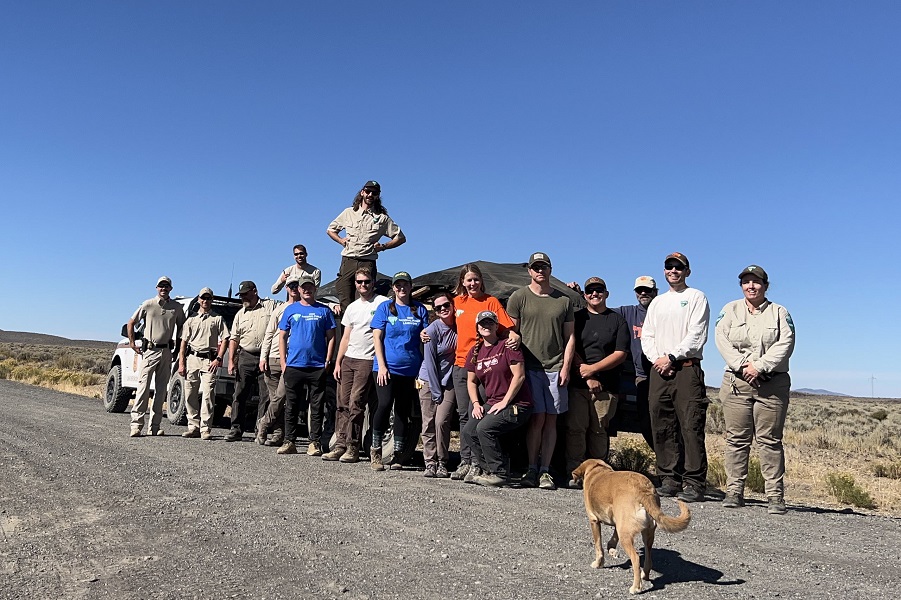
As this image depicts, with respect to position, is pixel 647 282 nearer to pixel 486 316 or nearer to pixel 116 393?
pixel 486 316

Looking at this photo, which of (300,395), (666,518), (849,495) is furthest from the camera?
(300,395)

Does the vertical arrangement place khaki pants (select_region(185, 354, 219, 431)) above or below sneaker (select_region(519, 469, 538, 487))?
above

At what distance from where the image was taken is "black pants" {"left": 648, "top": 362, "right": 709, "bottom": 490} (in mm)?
6582

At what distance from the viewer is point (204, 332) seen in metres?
10.2

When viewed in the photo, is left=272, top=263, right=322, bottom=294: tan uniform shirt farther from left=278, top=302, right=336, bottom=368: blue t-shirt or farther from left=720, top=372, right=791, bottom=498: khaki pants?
left=720, top=372, right=791, bottom=498: khaki pants

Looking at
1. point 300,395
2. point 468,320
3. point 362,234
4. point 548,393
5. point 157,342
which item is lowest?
point 300,395

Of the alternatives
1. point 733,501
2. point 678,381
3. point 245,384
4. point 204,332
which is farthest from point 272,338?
point 733,501

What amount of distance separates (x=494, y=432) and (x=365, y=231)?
347 centimetres

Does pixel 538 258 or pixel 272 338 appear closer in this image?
pixel 538 258

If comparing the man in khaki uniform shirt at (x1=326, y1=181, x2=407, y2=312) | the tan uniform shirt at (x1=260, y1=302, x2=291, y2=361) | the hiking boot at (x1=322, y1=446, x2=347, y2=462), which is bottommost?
the hiking boot at (x1=322, y1=446, x2=347, y2=462)

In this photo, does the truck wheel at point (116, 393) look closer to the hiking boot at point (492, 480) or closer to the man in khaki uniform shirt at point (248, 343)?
the man in khaki uniform shirt at point (248, 343)

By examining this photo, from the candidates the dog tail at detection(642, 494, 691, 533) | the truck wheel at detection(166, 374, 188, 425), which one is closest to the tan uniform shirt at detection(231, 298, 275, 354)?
the truck wheel at detection(166, 374, 188, 425)

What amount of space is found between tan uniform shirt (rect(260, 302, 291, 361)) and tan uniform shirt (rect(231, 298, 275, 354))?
0.85 feet

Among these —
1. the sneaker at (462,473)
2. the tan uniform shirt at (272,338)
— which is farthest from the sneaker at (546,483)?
the tan uniform shirt at (272,338)
